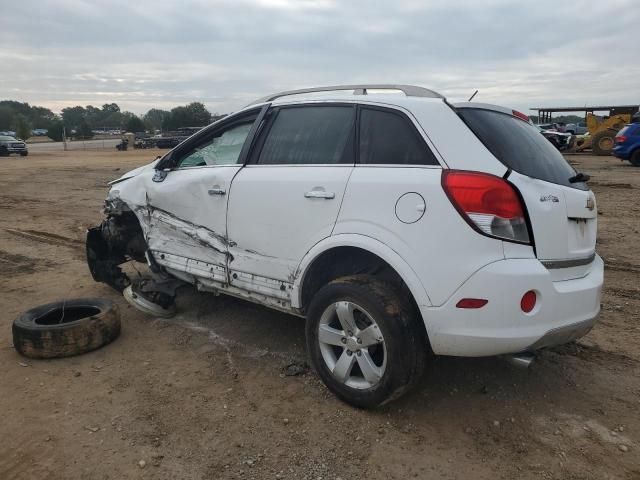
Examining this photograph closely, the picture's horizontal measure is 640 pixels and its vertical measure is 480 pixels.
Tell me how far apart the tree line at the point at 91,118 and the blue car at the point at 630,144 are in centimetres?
1526

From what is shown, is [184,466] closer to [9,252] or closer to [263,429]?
[263,429]

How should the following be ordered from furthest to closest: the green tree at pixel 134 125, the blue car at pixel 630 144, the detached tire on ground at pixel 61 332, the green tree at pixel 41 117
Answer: the green tree at pixel 41 117 < the green tree at pixel 134 125 < the blue car at pixel 630 144 < the detached tire on ground at pixel 61 332

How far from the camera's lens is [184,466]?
2.79 m

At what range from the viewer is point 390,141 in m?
3.20


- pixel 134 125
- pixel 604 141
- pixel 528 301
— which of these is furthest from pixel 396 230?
pixel 134 125

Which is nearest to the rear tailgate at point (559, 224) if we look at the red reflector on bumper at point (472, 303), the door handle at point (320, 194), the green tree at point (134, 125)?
the red reflector on bumper at point (472, 303)

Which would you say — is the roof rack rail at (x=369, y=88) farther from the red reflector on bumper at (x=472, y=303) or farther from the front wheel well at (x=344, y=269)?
the red reflector on bumper at (x=472, y=303)

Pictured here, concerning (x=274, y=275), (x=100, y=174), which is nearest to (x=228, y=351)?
(x=274, y=275)

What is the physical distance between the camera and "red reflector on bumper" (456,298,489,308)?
2764mm

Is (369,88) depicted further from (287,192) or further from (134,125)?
(134,125)

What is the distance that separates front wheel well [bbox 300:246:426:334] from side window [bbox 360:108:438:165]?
1.87ft

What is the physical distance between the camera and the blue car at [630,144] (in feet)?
63.3

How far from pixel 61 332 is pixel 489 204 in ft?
10.5

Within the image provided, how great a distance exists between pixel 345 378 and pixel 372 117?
1614mm
